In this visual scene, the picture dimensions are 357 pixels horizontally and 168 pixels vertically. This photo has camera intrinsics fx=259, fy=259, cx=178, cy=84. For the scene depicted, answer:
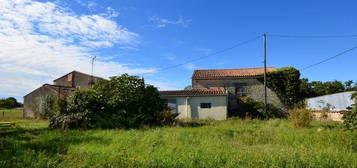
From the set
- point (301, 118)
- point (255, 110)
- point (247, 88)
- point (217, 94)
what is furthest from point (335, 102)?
point (301, 118)

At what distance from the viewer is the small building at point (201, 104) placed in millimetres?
22156

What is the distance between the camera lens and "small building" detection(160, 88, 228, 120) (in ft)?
72.7

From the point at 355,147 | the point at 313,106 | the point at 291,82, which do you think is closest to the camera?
the point at 355,147

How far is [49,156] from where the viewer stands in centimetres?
611

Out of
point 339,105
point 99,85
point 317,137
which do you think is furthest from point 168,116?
point 339,105

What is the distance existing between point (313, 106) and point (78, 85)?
2945 cm

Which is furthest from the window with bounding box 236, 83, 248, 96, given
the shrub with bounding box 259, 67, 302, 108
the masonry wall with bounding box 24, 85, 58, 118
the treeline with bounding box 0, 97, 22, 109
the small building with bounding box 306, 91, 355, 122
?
the treeline with bounding box 0, 97, 22, 109

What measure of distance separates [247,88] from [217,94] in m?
5.04

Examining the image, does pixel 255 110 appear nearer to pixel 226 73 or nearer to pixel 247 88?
pixel 247 88

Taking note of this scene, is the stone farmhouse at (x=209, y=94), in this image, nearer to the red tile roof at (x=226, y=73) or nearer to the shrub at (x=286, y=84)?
the red tile roof at (x=226, y=73)

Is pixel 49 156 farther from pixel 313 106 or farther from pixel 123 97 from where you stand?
pixel 313 106

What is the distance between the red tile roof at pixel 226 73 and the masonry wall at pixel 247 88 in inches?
17.0

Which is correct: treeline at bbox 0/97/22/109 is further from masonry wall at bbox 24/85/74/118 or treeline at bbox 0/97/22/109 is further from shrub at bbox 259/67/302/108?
shrub at bbox 259/67/302/108

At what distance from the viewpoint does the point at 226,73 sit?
1078 inches
